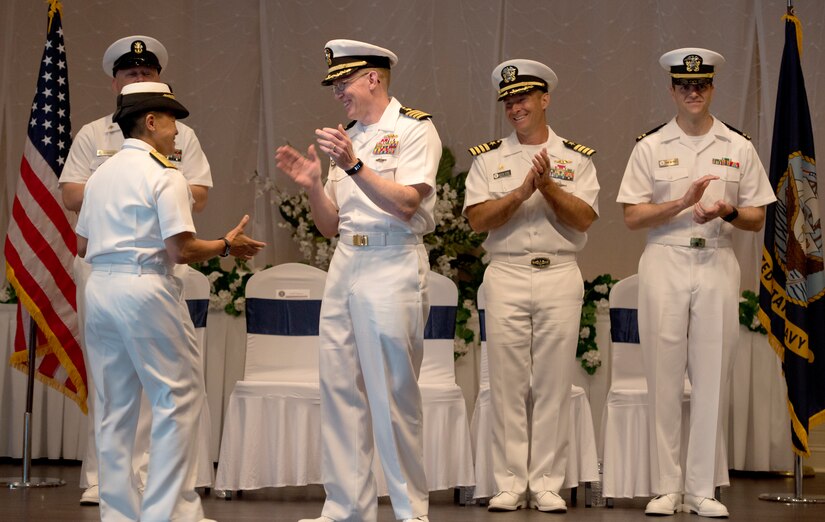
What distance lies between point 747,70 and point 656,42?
2.19 ft

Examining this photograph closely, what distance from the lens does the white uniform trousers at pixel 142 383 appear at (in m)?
4.40

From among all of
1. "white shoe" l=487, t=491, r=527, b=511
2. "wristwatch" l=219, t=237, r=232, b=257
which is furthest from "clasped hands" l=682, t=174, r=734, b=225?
"wristwatch" l=219, t=237, r=232, b=257

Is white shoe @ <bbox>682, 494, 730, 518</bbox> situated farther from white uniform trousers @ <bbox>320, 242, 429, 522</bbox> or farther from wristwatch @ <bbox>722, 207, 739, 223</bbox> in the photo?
white uniform trousers @ <bbox>320, 242, 429, 522</bbox>

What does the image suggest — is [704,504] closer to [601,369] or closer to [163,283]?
[601,369]

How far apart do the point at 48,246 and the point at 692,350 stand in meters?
3.44

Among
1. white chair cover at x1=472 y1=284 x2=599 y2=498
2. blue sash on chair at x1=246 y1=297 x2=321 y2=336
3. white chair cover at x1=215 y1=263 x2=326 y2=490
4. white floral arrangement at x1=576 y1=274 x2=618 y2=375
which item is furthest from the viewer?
white floral arrangement at x1=576 y1=274 x2=618 y2=375

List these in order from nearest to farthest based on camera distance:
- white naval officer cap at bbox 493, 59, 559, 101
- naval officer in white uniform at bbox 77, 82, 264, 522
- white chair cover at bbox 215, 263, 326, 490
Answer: naval officer in white uniform at bbox 77, 82, 264, 522, white naval officer cap at bbox 493, 59, 559, 101, white chair cover at bbox 215, 263, 326, 490

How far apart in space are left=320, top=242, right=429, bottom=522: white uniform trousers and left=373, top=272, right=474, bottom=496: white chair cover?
1223mm

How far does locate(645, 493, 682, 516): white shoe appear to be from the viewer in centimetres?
550

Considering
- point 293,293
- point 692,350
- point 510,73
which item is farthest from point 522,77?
point 293,293

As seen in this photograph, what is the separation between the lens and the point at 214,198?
879 cm

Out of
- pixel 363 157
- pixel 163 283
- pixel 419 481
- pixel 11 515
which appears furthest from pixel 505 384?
pixel 11 515

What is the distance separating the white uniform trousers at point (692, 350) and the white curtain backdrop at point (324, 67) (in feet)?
9.65

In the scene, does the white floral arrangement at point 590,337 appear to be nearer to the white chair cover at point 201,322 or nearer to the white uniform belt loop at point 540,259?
the white uniform belt loop at point 540,259
